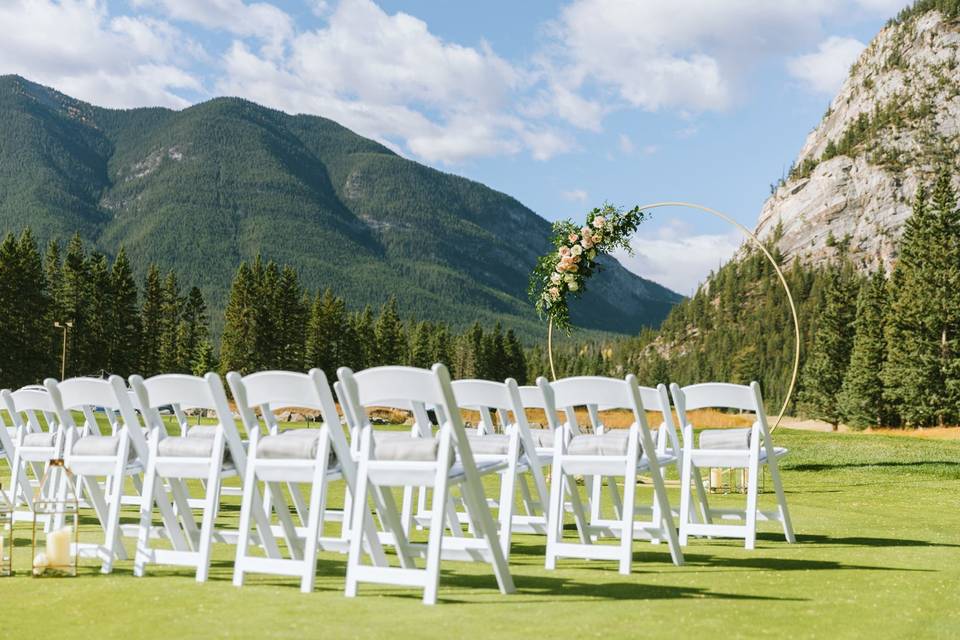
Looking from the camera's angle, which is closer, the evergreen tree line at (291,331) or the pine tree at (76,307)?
the pine tree at (76,307)

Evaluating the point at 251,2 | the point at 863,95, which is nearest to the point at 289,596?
the point at 251,2

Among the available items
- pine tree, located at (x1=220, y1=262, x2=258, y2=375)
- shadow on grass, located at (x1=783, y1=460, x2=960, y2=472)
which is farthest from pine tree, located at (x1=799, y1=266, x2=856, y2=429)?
shadow on grass, located at (x1=783, y1=460, x2=960, y2=472)

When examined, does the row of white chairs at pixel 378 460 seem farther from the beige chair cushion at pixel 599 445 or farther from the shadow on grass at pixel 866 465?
the shadow on grass at pixel 866 465

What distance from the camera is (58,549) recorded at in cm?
616

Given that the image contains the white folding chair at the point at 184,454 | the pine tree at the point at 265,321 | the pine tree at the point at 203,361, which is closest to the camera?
the white folding chair at the point at 184,454

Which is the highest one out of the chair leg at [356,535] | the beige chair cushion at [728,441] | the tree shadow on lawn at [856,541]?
the beige chair cushion at [728,441]

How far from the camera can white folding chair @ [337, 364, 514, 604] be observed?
5.13m

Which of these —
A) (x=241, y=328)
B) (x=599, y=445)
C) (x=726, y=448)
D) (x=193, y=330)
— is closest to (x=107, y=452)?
(x=599, y=445)

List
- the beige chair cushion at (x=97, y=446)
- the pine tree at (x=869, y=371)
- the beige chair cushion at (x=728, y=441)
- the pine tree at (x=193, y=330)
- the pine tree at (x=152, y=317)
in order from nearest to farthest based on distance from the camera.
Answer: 1. the beige chair cushion at (x=97, y=446)
2. the beige chair cushion at (x=728, y=441)
3. the pine tree at (x=869, y=371)
4. the pine tree at (x=152, y=317)
5. the pine tree at (x=193, y=330)

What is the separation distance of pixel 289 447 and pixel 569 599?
179 centimetres

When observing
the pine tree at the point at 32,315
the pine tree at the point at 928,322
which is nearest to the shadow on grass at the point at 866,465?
the pine tree at the point at 928,322

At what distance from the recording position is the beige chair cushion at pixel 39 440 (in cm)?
857

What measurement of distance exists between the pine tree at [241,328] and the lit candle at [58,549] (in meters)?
73.4

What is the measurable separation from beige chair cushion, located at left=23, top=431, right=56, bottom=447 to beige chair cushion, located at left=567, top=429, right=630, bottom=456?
468cm
